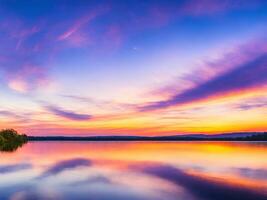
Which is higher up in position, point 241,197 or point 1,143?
point 1,143

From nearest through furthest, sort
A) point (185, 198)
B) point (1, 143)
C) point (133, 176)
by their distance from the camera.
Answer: point (185, 198), point (133, 176), point (1, 143)

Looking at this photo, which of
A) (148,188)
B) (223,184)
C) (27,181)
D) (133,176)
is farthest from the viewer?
(133,176)

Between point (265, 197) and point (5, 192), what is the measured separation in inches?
653

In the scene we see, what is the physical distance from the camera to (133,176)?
35.8 m

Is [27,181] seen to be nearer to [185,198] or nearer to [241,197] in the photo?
[185,198]

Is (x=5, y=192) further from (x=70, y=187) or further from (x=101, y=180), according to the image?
(x=101, y=180)

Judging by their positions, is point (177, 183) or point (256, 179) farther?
point (256, 179)

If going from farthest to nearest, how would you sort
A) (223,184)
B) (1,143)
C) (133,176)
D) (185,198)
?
(1,143) → (133,176) → (223,184) → (185,198)

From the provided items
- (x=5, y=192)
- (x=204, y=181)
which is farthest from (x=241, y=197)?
(x=5, y=192)

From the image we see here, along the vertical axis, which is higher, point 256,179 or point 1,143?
point 1,143

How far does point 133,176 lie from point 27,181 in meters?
9.80

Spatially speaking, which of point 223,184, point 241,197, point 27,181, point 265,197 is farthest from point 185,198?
point 27,181

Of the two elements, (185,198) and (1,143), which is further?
(1,143)

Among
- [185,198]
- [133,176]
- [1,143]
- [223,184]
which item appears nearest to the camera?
[185,198]
